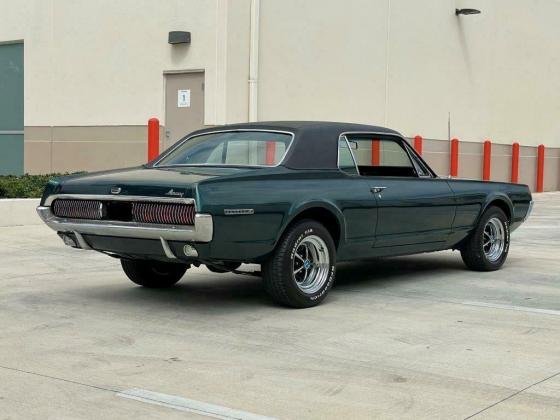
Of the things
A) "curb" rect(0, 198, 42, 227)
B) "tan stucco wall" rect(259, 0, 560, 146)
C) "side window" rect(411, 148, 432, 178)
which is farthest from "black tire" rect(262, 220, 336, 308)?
"tan stucco wall" rect(259, 0, 560, 146)

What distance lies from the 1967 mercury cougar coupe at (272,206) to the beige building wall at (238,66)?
7497mm

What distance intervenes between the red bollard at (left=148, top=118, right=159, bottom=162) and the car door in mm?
7472

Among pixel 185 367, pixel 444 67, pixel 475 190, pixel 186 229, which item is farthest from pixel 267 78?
pixel 185 367

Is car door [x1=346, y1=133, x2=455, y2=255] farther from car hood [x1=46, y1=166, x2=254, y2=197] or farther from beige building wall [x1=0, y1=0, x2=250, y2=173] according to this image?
beige building wall [x1=0, y1=0, x2=250, y2=173]

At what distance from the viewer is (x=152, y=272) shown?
24.5 feet

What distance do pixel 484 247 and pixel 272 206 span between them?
3273mm

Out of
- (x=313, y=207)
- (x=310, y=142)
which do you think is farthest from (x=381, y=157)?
(x=313, y=207)

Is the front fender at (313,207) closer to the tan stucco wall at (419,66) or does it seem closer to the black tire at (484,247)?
the black tire at (484,247)

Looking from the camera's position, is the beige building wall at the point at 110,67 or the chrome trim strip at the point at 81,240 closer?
the chrome trim strip at the point at 81,240

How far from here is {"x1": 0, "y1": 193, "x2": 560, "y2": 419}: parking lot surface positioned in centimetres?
425

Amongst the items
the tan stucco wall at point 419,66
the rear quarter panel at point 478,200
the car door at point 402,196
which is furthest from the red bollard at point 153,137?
the rear quarter panel at point 478,200

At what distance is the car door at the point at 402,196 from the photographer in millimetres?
7234

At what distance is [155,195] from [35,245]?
16.0 ft

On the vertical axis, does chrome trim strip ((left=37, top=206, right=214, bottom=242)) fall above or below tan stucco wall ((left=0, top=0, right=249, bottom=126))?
below
